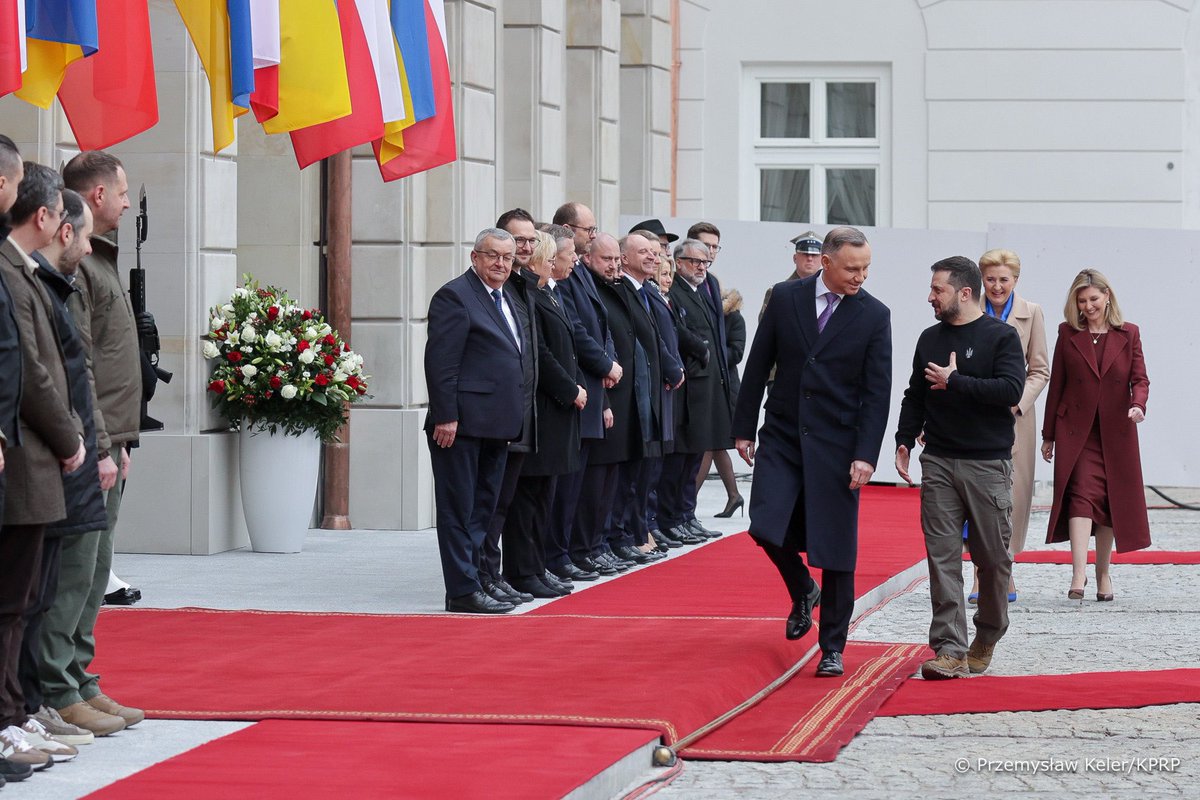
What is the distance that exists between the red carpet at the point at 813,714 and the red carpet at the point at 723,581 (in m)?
1.03

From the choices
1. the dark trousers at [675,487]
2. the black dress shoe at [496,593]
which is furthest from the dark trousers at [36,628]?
the dark trousers at [675,487]

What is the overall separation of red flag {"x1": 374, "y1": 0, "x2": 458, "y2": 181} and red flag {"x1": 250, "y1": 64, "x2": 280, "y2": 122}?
134cm

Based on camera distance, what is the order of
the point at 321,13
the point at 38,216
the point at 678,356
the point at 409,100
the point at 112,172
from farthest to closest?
the point at 678,356 < the point at 409,100 < the point at 321,13 < the point at 112,172 < the point at 38,216

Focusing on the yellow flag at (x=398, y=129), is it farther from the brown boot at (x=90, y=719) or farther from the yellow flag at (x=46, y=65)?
the brown boot at (x=90, y=719)

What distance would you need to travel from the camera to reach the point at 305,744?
A: 19.8 feet

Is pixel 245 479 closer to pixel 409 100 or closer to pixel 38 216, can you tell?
pixel 409 100

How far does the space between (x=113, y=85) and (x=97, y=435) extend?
10.6ft

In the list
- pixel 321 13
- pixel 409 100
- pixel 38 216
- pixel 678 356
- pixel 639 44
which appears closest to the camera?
pixel 38 216

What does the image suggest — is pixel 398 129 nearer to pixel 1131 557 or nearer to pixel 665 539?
pixel 665 539

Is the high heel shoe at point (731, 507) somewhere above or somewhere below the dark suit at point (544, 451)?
below

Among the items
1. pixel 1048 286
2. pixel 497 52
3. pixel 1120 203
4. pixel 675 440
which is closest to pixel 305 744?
pixel 675 440

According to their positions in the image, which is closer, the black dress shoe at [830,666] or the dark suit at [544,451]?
the black dress shoe at [830,666]

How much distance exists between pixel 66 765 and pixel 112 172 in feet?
6.24

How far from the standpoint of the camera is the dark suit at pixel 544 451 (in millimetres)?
9867
